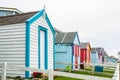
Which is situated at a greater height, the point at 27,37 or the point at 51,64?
the point at 27,37

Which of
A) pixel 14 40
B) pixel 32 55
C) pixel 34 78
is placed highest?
pixel 14 40

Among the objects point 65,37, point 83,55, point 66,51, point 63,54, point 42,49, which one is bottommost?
point 83,55

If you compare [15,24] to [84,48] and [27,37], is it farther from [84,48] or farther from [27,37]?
[84,48]

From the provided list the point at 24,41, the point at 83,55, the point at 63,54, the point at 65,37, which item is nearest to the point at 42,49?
the point at 24,41

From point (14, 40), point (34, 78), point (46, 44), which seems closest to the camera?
point (34, 78)

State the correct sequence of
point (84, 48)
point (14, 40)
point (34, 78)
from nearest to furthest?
point (34, 78) → point (14, 40) → point (84, 48)

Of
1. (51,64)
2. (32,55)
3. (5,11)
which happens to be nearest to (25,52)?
(32,55)

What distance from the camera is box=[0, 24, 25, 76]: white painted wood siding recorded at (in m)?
12.6

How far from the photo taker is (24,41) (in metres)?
12.6

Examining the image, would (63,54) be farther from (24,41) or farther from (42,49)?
(24,41)

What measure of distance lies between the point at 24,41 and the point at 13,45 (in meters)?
0.87

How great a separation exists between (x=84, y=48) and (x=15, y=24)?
26.2 meters

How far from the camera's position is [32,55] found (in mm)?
13000

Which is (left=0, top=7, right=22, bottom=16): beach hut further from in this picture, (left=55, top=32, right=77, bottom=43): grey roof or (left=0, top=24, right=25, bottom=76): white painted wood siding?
(left=0, top=24, right=25, bottom=76): white painted wood siding
